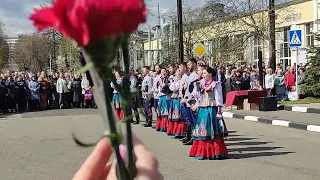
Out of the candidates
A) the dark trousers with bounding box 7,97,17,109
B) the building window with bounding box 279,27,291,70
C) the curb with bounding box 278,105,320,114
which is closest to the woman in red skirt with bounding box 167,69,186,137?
the curb with bounding box 278,105,320,114

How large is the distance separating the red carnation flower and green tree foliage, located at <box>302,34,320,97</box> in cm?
1901

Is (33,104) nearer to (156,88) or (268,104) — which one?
(156,88)

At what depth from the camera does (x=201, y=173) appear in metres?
7.79

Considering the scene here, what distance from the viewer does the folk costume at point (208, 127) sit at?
893 centimetres

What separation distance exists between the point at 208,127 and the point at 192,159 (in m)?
0.66

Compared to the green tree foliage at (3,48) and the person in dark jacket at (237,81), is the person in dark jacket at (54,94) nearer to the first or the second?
the person in dark jacket at (237,81)

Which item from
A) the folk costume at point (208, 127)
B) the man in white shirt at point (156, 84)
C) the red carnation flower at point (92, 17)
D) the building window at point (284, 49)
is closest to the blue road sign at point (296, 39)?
the man in white shirt at point (156, 84)

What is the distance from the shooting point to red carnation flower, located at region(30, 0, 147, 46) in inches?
34.7

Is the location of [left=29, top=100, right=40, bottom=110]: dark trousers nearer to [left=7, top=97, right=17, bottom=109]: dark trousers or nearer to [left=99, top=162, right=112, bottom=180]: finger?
[left=7, top=97, right=17, bottom=109]: dark trousers

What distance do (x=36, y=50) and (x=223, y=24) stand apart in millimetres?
43123

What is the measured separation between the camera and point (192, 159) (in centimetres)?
906

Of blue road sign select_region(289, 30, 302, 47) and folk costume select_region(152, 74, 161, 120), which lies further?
blue road sign select_region(289, 30, 302, 47)

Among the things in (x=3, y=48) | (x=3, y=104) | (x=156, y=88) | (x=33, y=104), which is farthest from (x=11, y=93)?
(x=3, y=48)

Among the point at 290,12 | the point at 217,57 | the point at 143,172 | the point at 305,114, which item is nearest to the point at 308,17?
the point at 290,12
